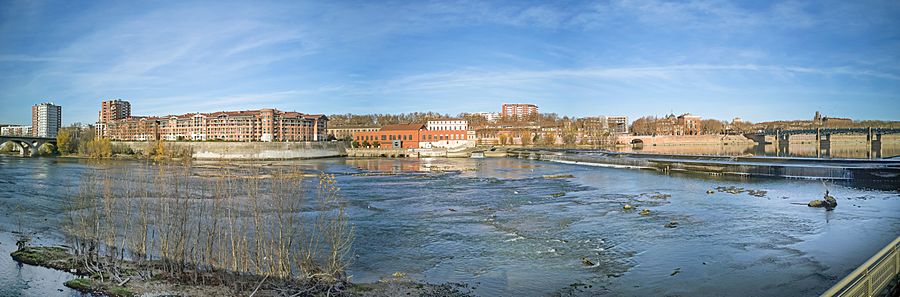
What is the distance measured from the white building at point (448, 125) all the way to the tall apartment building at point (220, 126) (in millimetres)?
26340

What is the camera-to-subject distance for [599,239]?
1466cm

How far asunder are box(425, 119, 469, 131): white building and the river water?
65.3 meters

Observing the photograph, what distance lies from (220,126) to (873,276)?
4068 inches

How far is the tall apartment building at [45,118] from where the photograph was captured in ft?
482

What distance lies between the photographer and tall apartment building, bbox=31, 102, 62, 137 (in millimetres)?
146875

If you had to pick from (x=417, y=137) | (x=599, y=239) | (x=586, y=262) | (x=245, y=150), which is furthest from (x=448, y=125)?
(x=586, y=262)

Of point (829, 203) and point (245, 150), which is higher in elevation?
point (245, 150)

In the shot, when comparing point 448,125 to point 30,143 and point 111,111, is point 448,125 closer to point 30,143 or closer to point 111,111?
point 30,143

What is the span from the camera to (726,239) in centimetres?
1461

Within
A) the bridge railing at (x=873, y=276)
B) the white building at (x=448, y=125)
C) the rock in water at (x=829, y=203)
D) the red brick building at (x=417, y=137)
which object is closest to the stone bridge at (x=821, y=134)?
the white building at (x=448, y=125)

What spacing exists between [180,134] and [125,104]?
51.0m

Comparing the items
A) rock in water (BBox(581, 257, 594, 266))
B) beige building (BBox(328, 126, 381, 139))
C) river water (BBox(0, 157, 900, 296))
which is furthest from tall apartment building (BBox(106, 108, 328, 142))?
rock in water (BBox(581, 257, 594, 266))

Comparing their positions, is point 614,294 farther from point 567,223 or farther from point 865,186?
point 865,186

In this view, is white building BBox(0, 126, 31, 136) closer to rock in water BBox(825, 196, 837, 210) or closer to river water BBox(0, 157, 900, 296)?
river water BBox(0, 157, 900, 296)
